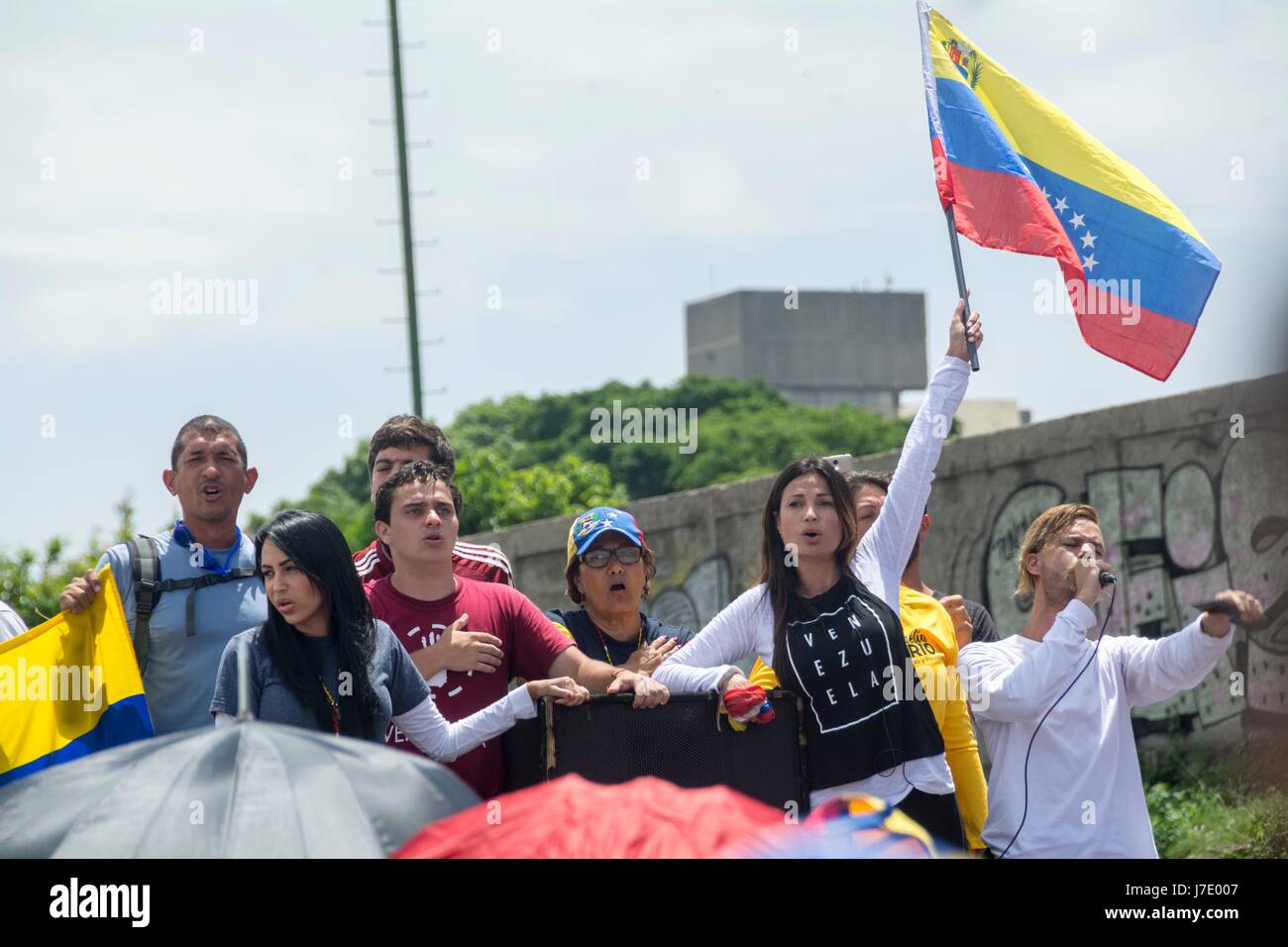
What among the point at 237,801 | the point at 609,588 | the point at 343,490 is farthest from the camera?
the point at 343,490

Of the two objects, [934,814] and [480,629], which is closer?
[934,814]

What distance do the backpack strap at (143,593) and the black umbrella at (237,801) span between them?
2.23 metres

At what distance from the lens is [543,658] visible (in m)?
5.21

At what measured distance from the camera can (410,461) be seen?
5895 millimetres

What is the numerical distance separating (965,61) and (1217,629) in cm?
253

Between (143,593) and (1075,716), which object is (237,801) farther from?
(1075,716)

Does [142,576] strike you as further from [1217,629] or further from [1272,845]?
[1272,845]

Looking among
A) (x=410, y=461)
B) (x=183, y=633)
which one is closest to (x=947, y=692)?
(x=410, y=461)

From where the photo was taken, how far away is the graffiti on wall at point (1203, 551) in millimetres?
9328

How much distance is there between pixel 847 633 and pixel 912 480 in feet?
1.86

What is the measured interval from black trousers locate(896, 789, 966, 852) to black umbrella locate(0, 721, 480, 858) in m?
2.09

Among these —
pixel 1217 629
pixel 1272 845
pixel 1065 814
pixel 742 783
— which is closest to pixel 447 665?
pixel 742 783
